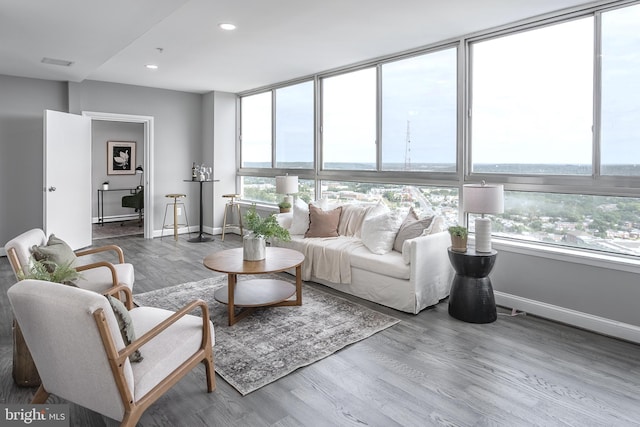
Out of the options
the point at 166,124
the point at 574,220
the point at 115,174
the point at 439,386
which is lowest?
the point at 439,386

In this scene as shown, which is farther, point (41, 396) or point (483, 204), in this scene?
point (483, 204)

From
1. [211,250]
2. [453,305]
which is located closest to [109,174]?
[211,250]

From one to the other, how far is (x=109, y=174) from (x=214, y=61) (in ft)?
17.6

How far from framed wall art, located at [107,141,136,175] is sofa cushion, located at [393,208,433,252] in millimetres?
7691

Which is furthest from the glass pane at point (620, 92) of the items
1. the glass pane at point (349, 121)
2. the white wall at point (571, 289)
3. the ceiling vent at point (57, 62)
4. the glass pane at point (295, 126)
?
the ceiling vent at point (57, 62)

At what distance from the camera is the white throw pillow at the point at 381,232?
4.15m

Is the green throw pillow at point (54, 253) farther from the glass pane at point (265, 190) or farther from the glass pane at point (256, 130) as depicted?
the glass pane at point (256, 130)

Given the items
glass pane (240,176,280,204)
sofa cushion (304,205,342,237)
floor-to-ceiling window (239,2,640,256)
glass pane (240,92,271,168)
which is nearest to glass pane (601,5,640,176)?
floor-to-ceiling window (239,2,640,256)

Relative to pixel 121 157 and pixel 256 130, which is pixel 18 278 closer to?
pixel 256 130

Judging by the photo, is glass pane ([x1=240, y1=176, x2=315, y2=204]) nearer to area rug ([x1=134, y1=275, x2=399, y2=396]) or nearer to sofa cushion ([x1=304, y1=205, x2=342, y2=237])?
sofa cushion ([x1=304, y1=205, x2=342, y2=237])

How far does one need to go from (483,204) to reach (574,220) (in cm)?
85

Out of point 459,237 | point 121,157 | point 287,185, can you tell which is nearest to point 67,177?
point 287,185

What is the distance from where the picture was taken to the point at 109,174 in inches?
370

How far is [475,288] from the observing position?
3.49 m
